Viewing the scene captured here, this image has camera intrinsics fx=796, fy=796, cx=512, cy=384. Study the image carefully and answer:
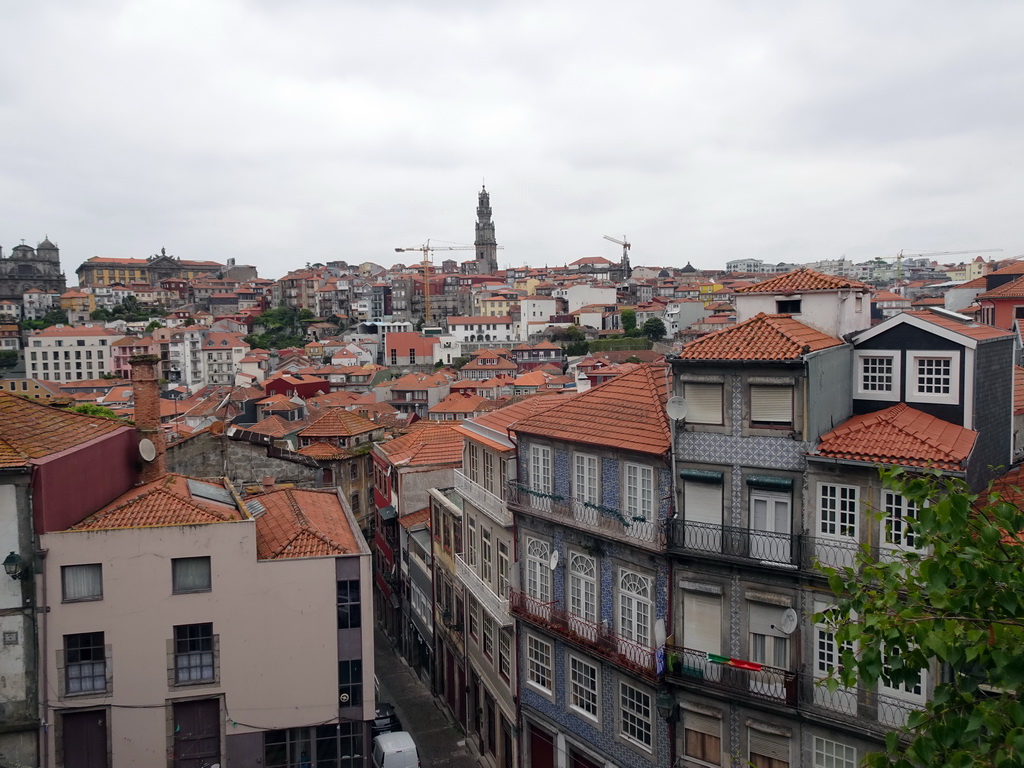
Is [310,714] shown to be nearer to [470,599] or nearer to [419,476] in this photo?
[470,599]

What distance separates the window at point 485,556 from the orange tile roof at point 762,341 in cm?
953

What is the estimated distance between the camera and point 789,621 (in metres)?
15.3

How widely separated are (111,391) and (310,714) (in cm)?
8388

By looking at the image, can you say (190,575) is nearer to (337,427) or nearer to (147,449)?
(147,449)

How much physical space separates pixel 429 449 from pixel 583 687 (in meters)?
15.2

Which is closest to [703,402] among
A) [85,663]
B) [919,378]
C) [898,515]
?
[919,378]

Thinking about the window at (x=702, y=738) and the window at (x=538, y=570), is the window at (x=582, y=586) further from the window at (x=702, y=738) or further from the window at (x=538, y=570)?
the window at (x=702, y=738)

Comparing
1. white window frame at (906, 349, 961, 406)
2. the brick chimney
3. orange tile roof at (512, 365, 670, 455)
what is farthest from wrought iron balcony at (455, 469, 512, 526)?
white window frame at (906, 349, 961, 406)

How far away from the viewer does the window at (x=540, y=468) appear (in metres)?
20.0

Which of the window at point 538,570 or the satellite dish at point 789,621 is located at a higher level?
the satellite dish at point 789,621

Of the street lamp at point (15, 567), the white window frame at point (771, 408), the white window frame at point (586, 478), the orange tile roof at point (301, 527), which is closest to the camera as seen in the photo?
the white window frame at point (771, 408)

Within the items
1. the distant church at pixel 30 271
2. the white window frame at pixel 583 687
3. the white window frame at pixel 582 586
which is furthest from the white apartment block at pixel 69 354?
the white window frame at pixel 583 687

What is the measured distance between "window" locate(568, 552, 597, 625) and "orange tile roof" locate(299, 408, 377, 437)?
25730mm

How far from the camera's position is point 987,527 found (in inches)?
267
